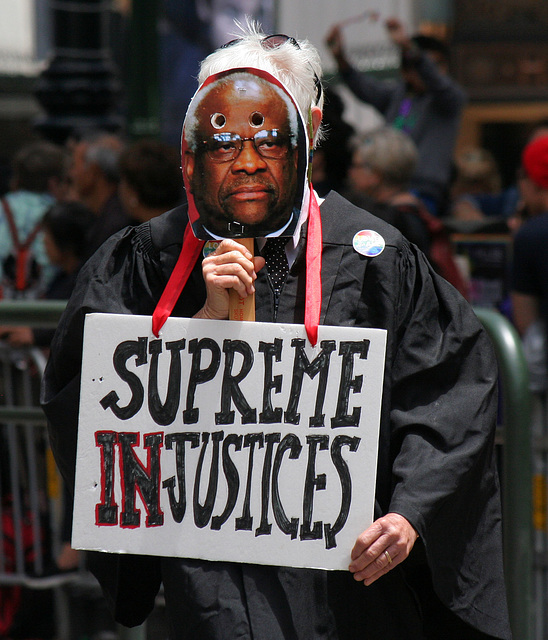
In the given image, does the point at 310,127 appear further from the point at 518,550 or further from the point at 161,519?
the point at 518,550

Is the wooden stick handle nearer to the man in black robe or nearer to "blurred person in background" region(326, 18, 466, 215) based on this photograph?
the man in black robe

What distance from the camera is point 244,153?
2.10 metres

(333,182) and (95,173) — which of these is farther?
(95,173)

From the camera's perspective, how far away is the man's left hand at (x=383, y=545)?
2.00m

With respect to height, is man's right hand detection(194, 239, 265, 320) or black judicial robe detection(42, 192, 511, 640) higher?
man's right hand detection(194, 239, 265, 320)

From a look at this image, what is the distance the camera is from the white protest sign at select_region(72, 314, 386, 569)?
6.84 ft

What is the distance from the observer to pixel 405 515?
201cm

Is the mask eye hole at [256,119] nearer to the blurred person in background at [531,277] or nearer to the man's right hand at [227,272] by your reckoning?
the man's right hand at [227,272]

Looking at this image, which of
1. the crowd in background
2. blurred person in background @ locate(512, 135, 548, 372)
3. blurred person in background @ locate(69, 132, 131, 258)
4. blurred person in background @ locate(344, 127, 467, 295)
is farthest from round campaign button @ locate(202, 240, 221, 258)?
blurred person in background @ locate(69, 132, 131, 258)

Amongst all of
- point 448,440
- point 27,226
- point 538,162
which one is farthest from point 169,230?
point 27,226

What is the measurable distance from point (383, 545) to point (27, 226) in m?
3.48

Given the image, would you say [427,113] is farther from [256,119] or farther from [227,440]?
[227,440]

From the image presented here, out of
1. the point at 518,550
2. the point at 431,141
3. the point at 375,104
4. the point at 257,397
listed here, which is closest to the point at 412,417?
the point at 257,397

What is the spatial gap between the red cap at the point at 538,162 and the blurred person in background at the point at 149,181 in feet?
5.13
